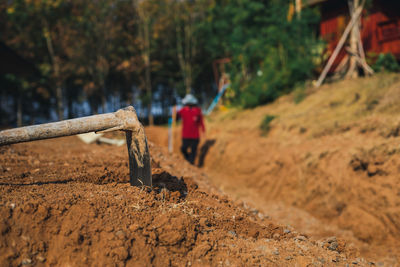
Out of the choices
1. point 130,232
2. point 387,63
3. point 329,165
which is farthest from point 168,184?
point 387,63

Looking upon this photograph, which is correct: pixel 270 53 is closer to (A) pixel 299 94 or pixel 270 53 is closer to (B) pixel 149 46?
(A) pixel 299 94

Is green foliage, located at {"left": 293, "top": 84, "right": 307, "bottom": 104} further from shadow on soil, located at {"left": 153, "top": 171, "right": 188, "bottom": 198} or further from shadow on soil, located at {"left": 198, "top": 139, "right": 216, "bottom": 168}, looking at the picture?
shadow on soil, located at {"left": 153, "top": 171, "right": 188, "bottom": 198}

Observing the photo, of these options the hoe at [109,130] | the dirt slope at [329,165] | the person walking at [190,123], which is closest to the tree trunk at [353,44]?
the dirt slope at [329,165]

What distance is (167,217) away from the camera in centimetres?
203

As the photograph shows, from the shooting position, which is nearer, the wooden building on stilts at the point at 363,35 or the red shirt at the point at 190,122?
the red shirt at the point at 190,122

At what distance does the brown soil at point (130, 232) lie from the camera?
174cm

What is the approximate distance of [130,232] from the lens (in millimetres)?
1867

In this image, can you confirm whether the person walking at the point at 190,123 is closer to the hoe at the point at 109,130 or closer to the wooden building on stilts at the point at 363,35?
the wooden building on stilts at the point at 363,35

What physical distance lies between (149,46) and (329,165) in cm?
2015

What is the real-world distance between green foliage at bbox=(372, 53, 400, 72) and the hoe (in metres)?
9.62

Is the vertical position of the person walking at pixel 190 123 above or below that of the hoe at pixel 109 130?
below

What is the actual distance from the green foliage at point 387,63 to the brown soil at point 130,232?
876 centimetres

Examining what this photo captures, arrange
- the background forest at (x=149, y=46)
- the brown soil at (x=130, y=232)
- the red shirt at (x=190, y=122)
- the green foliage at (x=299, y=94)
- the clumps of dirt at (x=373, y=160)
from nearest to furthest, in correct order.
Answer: the brown soil at (x=130, y=232), the clumps of dirt at (x=373, y=160), the red shirt at (x=190, y=122), the green foliage at (x=299, y=94), the background forest at (x=149, y=46)

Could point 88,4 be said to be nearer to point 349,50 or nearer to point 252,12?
point 252,12
